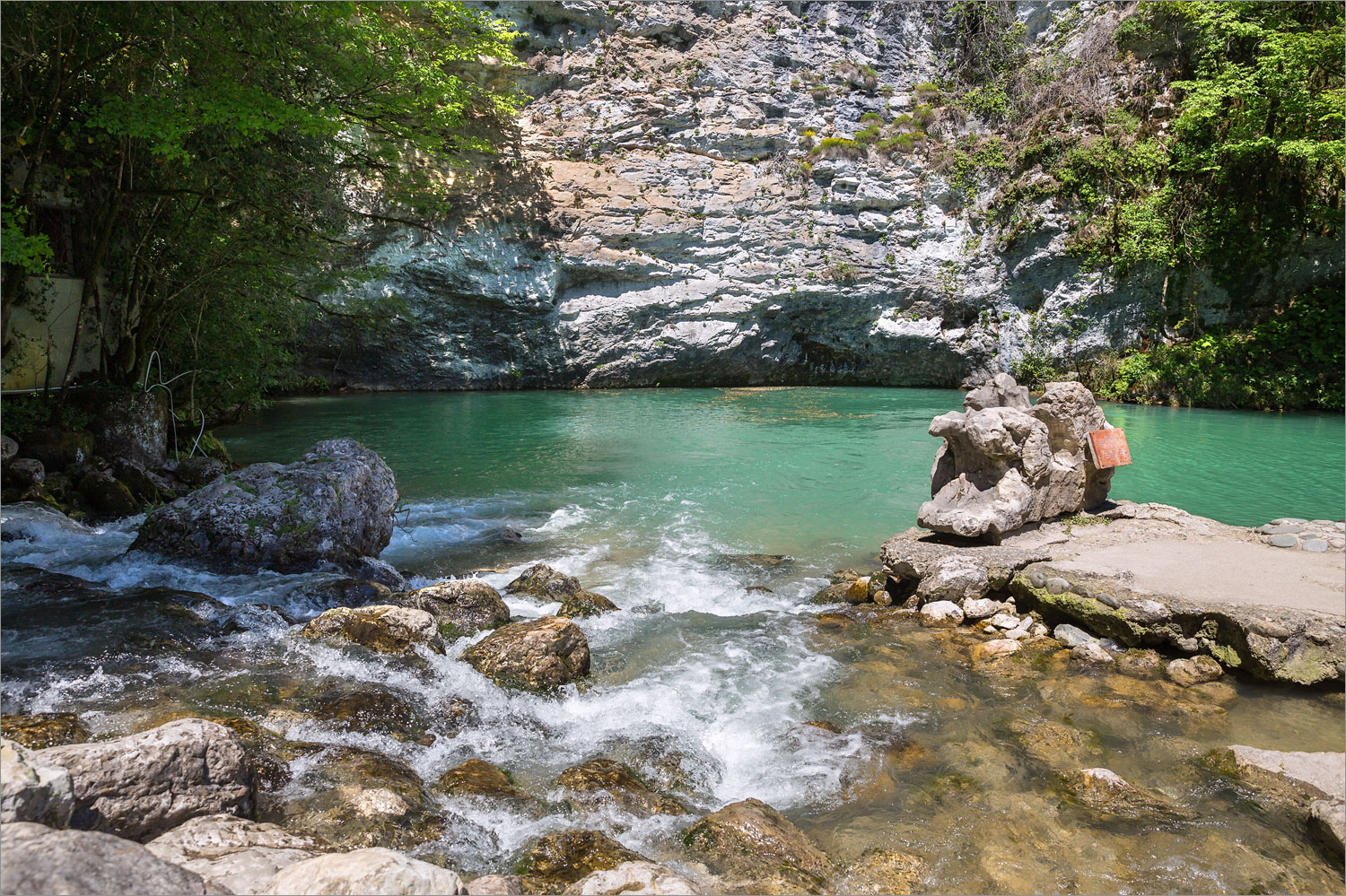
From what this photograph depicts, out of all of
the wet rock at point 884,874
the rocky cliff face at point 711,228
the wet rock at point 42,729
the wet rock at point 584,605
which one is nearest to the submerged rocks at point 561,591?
the wet rock at point 584,605

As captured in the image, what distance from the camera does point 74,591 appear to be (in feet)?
20.0

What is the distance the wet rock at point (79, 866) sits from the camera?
1844mm

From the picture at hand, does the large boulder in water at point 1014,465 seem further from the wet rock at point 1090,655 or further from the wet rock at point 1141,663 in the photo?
the wet rock at point 1141,663

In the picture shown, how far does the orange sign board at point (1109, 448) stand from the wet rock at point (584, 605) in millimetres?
5595

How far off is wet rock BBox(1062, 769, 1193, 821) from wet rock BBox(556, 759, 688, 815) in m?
2.13

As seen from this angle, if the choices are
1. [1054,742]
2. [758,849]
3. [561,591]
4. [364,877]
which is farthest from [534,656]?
[1054,742]

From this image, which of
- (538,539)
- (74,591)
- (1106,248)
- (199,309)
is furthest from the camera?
(1106,248)

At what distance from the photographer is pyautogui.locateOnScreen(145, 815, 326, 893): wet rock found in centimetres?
245

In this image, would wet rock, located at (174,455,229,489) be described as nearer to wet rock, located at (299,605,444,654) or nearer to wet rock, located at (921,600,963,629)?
wet rock, located at (299,605,444,654)

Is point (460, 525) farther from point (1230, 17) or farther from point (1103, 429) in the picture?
point (1230, 17)

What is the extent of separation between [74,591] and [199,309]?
7262 mm

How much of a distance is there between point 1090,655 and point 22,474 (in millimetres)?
11136

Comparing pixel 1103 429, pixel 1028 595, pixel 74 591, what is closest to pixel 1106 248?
pixel 1103 429

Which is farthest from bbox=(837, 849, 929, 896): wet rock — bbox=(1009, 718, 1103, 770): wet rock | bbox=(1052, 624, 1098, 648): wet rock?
bbox=(1052, 624, 1098, 648): wet rock
